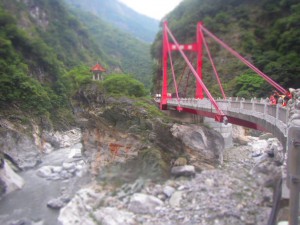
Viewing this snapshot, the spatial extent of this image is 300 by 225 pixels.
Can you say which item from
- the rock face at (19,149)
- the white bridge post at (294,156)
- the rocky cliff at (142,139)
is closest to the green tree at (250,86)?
the rocky cliff at (142,139)

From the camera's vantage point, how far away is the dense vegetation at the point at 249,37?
861 inches

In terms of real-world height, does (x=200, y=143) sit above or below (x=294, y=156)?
below

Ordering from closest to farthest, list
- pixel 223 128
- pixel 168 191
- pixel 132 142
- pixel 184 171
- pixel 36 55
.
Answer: pixel 168 191 < pixel 184 171 < pixel 132 142 < pixel 223 128 < pixel 36 55

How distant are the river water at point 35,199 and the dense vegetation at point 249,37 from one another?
13885 millimetres

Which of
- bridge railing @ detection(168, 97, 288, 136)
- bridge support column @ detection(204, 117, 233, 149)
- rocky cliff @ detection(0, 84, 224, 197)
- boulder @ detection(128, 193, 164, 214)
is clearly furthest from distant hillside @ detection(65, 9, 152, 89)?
bridge railing @ detection(168, 97, 288, 136)

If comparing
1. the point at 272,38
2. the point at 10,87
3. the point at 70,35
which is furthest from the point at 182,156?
the point at 70,35

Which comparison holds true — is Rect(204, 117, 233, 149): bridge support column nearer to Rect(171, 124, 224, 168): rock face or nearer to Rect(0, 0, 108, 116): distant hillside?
Rect(171, 124, 224, 168): rock face

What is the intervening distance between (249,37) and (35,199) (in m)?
23.2

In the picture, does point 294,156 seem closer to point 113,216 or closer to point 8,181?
point 113,216

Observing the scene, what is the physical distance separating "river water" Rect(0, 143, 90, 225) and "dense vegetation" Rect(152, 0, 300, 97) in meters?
13.9

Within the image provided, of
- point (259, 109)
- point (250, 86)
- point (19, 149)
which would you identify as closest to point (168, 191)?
point (259, 109)

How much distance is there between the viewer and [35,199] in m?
15.9

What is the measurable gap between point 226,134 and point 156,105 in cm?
530

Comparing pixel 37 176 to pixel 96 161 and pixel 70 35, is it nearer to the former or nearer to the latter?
pixel 96 161
